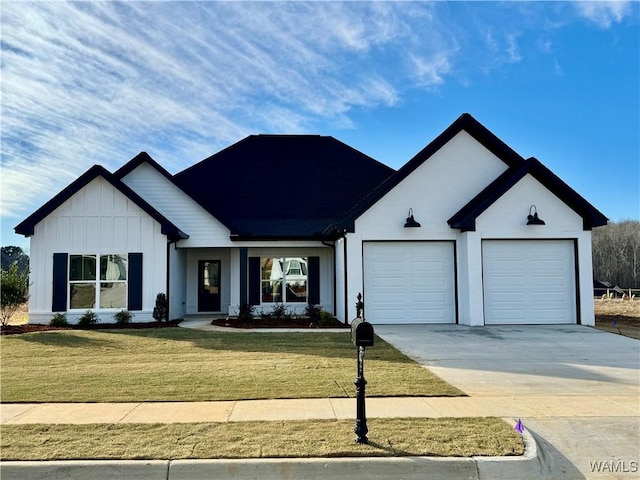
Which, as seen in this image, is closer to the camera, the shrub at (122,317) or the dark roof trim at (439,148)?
the dark roof trim at (439,148)

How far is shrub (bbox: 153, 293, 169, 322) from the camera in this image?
1580 cm

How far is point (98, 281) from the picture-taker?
52.1ft

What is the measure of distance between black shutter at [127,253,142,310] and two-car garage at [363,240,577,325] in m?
7.66

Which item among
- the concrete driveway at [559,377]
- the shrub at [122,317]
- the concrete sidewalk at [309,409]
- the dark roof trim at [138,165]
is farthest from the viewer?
the dark roof trim at [138,165]

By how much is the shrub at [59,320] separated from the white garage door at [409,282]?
9.90 m

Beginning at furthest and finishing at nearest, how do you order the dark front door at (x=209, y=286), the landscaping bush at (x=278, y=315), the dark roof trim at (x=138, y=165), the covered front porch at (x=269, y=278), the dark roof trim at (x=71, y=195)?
the dark front door at (x=209, y=286) → the covered front porch at (x=269, y=278) → the dark roof trim at (x=138, y=165) → the landscaping bush at (x=278, y=315) → the dark roof trim at (x=71, y=195)

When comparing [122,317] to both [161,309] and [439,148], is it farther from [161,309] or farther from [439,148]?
[439,148]

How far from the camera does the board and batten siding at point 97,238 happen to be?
15680 millimetres

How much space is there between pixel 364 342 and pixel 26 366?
756 cm

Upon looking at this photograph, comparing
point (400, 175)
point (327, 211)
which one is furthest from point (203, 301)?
point (400, 175)

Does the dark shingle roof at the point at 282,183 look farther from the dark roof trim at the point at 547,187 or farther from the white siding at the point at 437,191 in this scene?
the dark roof trim at the point at 547,187

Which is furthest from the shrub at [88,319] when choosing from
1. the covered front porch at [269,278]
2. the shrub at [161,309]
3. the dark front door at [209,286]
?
the dark front door at [209,286]

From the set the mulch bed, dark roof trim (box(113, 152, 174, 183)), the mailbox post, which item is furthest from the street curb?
dark roof trim (box(113, 152, 174, 183))

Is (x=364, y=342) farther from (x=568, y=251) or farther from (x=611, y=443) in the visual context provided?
(x=568, y=251)
